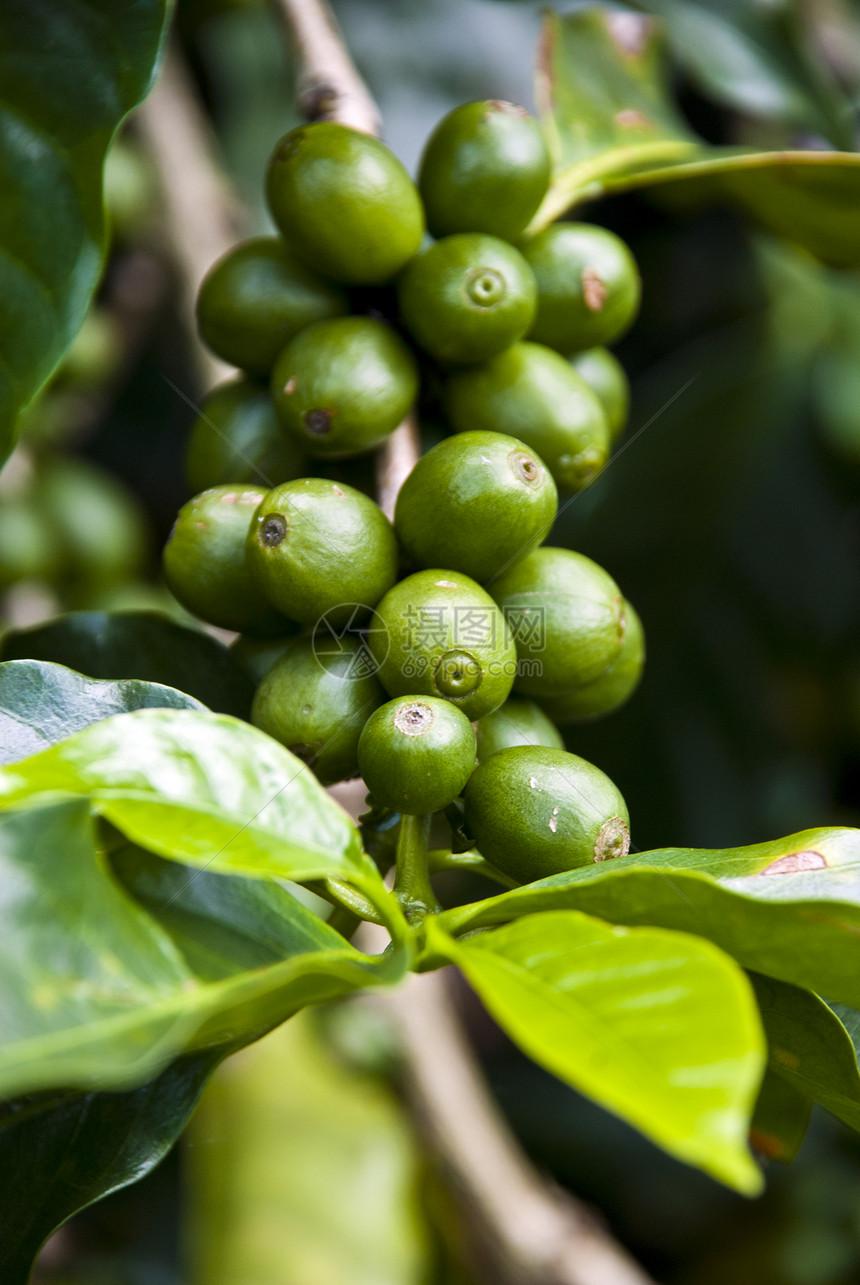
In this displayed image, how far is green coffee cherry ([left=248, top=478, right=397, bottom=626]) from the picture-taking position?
711 millimetres

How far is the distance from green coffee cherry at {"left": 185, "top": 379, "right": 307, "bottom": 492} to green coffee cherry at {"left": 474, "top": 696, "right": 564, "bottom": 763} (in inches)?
12.0

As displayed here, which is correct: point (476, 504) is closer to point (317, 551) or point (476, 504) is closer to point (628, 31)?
point (317, 551)

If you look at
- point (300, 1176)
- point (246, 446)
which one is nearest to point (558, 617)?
point (246, 446)

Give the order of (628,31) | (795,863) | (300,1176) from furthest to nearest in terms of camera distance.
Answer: (300,1176) < (628,31) < (795,863)

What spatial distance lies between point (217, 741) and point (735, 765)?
151 centimetres

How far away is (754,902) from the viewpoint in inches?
21.0

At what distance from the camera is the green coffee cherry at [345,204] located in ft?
2.74

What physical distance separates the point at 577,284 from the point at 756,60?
2.63 feet

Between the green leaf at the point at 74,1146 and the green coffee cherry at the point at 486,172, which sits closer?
the green leaf at the point at 74,1146

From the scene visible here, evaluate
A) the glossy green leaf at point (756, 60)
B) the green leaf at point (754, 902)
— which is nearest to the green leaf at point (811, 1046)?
the green leaf at point (754, 902)

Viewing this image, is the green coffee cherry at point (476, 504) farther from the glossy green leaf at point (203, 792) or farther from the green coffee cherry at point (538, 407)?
the glossy green leaf at point (203, 792)

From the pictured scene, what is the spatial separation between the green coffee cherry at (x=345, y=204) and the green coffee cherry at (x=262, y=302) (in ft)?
0.08

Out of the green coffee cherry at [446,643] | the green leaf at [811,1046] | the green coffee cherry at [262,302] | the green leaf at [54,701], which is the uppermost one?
the green coffee cherry at [262,302]

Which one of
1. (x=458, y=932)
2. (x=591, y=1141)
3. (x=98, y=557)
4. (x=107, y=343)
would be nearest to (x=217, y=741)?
(x=458, y=932)
